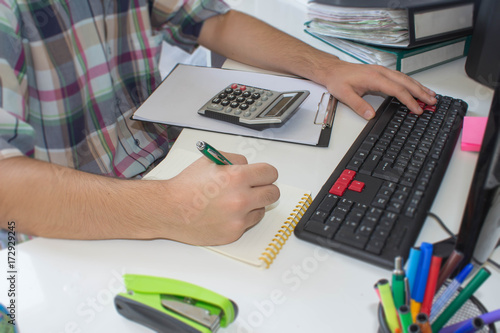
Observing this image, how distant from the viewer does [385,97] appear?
911mm

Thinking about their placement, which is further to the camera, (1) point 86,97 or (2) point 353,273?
(1) point 86,97

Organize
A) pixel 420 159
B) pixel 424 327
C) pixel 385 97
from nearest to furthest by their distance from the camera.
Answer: pixel 424 327, pixel 420 159, pixel 385 97

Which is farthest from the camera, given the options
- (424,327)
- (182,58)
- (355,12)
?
(182,58)

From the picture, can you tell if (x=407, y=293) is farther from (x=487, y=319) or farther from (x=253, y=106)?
(x=253, y=106)

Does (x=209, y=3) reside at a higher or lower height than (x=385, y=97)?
higher

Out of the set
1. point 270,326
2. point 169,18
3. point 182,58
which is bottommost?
point 182,58

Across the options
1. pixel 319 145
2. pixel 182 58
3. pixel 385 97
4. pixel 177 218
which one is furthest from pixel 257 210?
pixel 182 58

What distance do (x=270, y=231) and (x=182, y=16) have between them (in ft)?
2.15

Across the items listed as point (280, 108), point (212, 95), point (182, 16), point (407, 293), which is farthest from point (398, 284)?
point (182, 16)

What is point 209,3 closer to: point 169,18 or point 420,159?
point 169,18

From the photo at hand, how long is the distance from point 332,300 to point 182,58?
4.65 feet

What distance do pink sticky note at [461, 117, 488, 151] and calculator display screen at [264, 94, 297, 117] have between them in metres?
0.29

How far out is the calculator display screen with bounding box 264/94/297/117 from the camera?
0.79 m

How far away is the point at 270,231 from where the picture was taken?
0.62m
